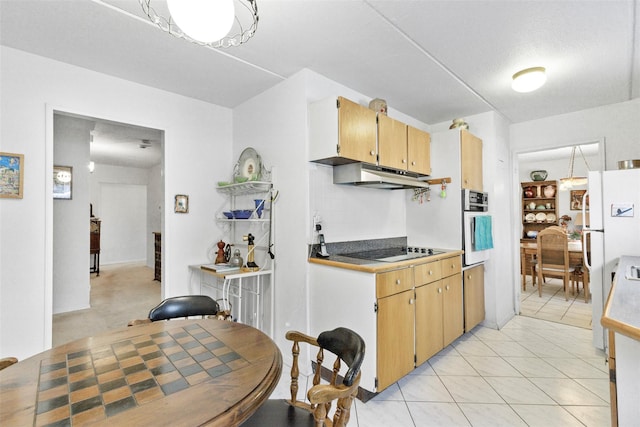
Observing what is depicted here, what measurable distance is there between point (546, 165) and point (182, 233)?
26.2 ft

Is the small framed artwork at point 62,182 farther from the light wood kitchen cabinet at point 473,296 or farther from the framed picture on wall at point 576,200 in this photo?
the framed picture on wall at point 576,200

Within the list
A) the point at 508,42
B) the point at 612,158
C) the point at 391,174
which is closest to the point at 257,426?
the point at 391,174

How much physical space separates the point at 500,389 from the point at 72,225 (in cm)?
535

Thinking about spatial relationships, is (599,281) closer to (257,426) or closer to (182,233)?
(257,426)

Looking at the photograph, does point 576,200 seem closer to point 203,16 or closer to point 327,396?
point 327,396

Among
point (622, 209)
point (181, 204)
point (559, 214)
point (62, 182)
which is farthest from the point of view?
point (559, 214)

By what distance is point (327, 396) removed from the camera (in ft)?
3.16

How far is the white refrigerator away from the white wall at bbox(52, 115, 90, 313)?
6.17 metres

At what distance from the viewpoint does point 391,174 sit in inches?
111

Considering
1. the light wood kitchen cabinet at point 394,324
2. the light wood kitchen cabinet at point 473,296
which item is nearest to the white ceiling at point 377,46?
the light wood kitchen cabinet at point 394,324

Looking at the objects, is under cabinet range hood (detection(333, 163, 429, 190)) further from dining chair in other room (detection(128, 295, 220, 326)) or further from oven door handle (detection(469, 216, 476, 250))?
dining chair in other room (detection(128, 295, 220, 326))

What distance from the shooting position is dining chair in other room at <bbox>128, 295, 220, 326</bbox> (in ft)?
5.71

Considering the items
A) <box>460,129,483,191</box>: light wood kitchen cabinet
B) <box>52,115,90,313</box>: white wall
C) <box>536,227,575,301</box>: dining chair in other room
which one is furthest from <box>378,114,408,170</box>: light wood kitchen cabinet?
<box>52,115,90,313</box>: white wall

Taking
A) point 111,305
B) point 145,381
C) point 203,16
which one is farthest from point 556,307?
point 111,305
